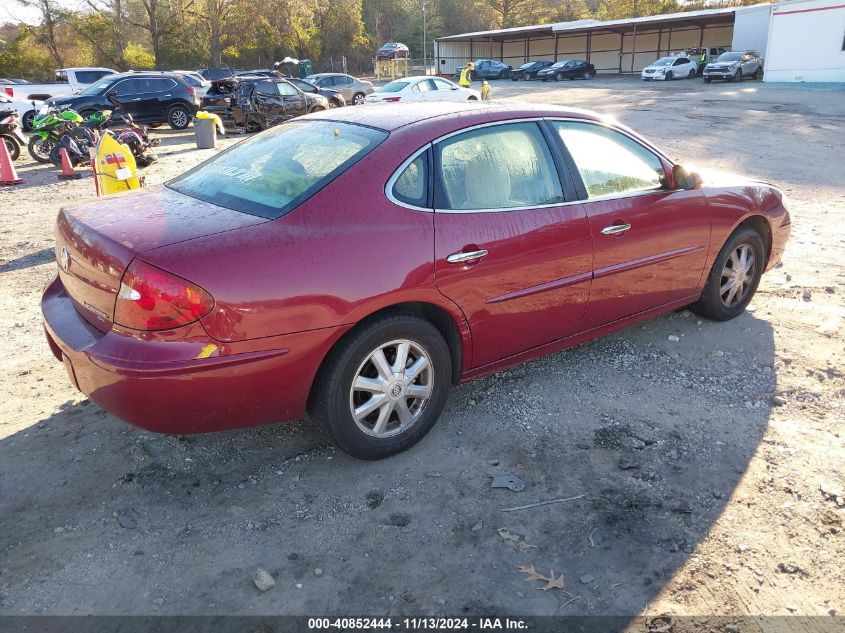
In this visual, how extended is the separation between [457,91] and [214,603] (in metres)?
22.2

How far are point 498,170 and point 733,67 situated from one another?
116ft

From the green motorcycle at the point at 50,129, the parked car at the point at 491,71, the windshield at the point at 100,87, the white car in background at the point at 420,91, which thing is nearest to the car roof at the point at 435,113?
the green motorcycle at the point at 50,129

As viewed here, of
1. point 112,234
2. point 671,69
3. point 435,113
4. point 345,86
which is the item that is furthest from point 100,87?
point 671,69

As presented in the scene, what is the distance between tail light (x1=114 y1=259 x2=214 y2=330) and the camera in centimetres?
258

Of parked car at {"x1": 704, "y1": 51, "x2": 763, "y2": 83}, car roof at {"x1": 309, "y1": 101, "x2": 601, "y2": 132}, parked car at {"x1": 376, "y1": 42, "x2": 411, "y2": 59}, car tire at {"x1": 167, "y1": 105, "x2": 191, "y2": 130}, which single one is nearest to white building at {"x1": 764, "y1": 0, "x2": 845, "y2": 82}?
parked car at {"x1": 704, "y1": 51, "x2": 763, "y2": 83}

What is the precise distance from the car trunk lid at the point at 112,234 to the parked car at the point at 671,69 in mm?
39780

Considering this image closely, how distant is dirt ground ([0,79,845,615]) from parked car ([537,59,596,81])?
4204cm

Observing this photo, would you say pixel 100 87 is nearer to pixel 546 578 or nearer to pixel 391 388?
pixel 391 388

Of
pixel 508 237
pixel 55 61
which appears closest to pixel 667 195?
pixel 508 237

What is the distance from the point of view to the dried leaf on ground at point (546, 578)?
2502 millimetres

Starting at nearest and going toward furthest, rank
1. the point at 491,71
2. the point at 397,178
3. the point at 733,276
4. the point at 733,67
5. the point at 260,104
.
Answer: the point at 397,178
the point at 733,276
the point at 260,104
the point at 733,67
the point at 491,71

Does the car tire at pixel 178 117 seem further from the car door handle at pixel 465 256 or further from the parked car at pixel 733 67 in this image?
the parked car at pixel 733 67

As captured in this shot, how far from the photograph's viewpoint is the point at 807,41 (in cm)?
3050

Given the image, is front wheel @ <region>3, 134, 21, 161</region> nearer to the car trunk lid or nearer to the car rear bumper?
the car trunk lid
